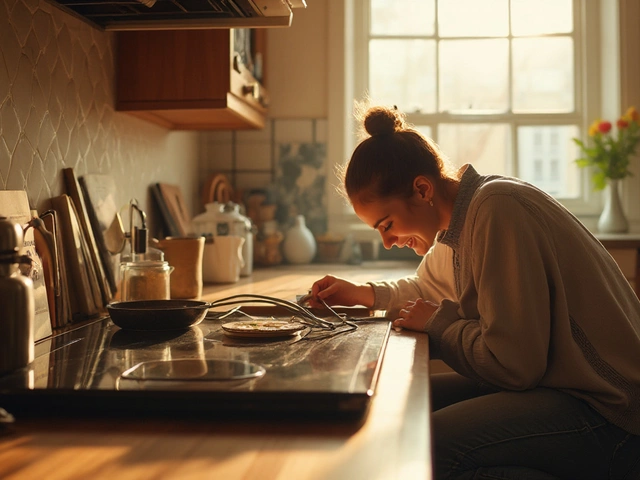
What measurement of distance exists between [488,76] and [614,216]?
915 mm

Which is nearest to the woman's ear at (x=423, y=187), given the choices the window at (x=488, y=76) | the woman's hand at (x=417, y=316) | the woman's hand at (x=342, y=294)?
the woman's hand at (x=417, y=316)

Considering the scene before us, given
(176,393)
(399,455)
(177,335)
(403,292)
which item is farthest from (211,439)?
(403,292)

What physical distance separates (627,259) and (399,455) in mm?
2574

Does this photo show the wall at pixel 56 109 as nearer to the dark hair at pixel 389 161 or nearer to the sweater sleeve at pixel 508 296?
the dark hair at pixel 389 161

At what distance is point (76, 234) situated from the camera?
1760 millimetres

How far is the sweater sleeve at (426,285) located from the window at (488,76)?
188 cm

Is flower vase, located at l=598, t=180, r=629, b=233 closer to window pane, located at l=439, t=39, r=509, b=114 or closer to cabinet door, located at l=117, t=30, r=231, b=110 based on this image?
window pane, located at l=439, t=39, r=509, b=114

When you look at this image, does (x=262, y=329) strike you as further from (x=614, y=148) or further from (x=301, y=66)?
(x=614, y=148)

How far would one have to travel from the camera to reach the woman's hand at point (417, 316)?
1.48 meters

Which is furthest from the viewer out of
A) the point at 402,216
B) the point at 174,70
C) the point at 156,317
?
the point at 174,70

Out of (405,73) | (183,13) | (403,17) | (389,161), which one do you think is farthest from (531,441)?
(403,17)

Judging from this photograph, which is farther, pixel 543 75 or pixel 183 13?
pixel 543 75

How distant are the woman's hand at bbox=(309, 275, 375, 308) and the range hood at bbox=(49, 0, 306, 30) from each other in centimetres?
65

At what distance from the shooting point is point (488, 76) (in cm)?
371
